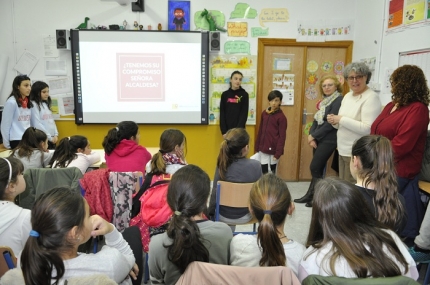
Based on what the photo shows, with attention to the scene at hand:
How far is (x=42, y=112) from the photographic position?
4.15 meters

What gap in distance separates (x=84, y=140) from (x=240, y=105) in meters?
2.36

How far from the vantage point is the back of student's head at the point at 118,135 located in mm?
2561

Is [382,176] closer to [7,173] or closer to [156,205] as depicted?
[156,205]

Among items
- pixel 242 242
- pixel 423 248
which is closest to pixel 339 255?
pixel 242 242

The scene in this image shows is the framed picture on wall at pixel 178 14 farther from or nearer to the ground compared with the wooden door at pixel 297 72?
farther from the ground

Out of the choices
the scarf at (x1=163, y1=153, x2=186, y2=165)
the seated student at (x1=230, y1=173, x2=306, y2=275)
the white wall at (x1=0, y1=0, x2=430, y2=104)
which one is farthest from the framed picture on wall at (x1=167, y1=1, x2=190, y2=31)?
the seated student at (x1=230, y1=173, x2=306, y2=275)

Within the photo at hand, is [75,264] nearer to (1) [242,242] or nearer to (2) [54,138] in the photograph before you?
(1) [242,242]

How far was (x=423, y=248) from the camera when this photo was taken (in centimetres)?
204

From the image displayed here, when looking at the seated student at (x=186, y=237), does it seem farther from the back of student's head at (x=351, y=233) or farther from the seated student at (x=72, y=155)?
the seated student at (x=72, y=155)

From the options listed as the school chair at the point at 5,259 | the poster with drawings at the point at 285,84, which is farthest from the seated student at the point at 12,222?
the poster with drawings at the point at 285,84

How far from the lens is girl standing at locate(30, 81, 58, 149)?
3992 mm

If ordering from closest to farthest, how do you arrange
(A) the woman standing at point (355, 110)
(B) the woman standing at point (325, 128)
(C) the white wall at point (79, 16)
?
1. (A) the woman standing at point (355, 110)
2. (B) the woman standing at point (325, 128)
3. (C) the white wall at point (79, 16)

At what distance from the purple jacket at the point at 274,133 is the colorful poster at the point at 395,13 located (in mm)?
1529

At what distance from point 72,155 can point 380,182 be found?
6.91ft
